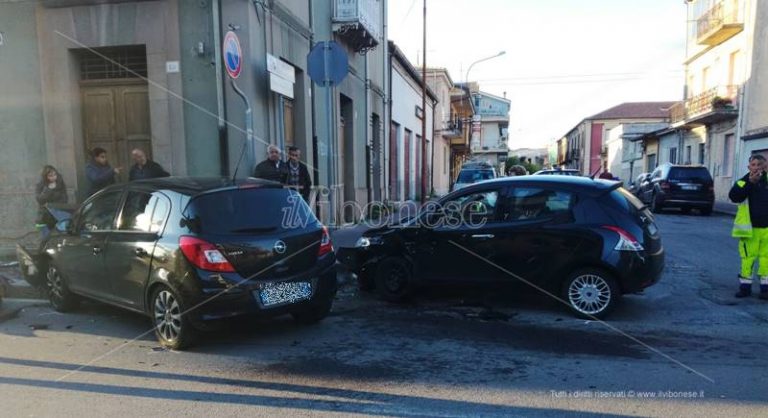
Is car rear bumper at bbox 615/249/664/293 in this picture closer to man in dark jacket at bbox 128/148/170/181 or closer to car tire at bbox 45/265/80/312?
car tire at bbox 45/265/80/312

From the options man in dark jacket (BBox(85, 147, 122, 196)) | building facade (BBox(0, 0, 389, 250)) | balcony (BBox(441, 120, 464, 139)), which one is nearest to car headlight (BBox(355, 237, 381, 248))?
building facade (BBox(0, 0, 389, 250))

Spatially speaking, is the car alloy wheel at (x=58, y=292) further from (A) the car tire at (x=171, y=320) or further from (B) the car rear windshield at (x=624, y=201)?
(B) the car rear windshield at (x=624, y=201)

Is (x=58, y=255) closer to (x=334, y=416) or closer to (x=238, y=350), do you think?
(x=238, y=350)

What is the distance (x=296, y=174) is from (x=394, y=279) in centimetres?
354

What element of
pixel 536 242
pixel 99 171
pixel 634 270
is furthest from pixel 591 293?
pixel 99 171

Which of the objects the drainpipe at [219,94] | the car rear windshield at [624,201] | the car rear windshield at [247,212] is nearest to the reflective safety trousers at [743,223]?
the car rear windshield at [624,201]

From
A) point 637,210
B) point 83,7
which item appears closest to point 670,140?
point 637,210

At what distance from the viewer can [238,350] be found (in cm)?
470

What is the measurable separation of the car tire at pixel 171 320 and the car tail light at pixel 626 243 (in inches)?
172

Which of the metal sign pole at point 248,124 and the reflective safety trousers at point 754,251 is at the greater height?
the metal sign pole at point 248,124

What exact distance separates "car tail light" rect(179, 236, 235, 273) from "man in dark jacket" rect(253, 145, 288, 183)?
402 centimetres

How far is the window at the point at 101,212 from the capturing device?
17.6 feet

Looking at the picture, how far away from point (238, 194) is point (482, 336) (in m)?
2.79

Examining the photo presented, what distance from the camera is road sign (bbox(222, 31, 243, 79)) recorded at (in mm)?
7480
